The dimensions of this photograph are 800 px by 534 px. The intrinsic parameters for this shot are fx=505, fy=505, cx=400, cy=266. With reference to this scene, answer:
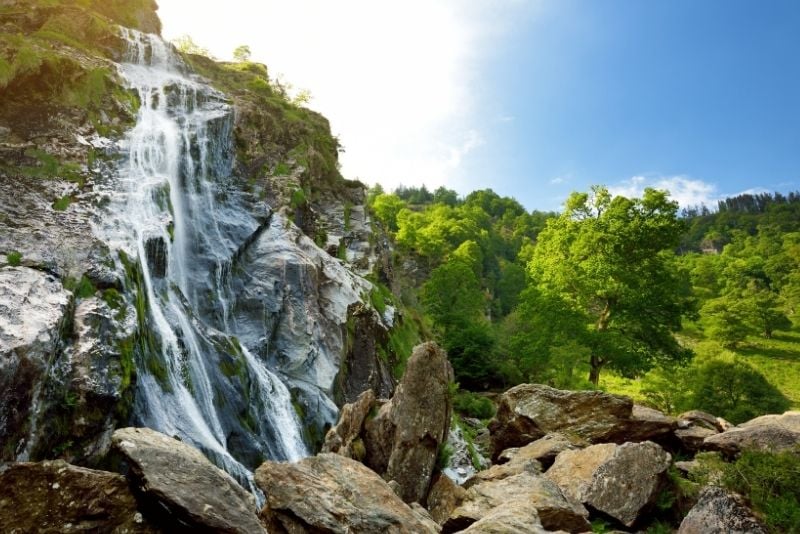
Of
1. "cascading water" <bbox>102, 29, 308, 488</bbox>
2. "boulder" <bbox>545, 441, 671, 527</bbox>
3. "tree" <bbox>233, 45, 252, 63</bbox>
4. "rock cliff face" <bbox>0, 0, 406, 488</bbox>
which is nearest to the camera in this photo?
"boulder" <bbox>545, 441, 671, 527</bbox>

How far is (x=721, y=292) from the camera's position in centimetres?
7562

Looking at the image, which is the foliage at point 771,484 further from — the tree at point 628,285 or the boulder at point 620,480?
the tree at point 628,285

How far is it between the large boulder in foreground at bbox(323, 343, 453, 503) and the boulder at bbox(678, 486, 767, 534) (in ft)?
18.5

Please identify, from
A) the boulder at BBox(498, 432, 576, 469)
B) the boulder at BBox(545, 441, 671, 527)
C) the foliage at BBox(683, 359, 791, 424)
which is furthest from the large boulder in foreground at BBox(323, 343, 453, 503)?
the foliage at BBox(683, 359, 791, 424)

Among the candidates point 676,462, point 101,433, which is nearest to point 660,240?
point 676,462

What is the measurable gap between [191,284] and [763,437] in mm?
20441

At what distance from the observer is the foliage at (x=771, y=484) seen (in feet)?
30.1

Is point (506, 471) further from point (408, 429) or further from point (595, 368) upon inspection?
point (595, 368)

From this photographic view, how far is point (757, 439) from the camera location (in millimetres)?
13266

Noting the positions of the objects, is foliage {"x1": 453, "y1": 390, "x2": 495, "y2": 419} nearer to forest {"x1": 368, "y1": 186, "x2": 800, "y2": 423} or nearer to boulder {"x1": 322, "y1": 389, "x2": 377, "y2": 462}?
forest {"x1": 368, "y1": 186, "x2": 800, "y2": 423}

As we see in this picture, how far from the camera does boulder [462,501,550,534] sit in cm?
834

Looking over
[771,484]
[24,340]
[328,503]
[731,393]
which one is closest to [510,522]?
[328,503]

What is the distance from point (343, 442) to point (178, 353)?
657cm

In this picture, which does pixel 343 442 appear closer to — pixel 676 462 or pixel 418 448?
pixel 418 448
